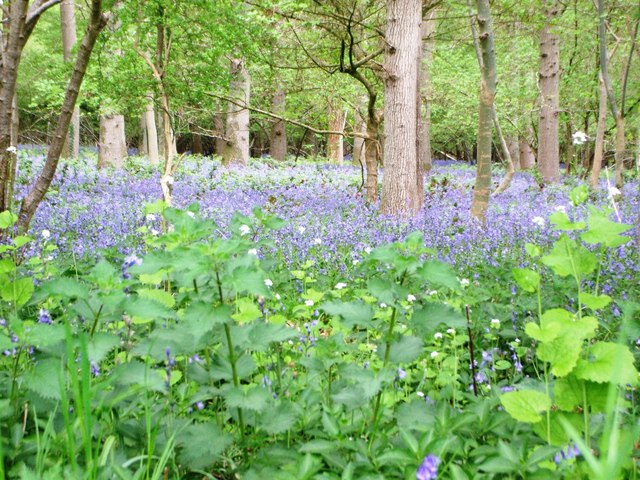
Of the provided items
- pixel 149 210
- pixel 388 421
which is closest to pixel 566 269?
pixel 388 421

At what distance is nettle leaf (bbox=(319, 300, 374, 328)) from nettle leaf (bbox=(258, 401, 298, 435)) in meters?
0.29

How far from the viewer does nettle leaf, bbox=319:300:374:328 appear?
4.74 ft

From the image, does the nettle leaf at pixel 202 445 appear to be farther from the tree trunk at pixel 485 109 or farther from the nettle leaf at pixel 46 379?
the tree trunk at pixel 485 109

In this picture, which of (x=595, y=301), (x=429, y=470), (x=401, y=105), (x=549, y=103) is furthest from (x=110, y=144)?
(x=429, y=470)

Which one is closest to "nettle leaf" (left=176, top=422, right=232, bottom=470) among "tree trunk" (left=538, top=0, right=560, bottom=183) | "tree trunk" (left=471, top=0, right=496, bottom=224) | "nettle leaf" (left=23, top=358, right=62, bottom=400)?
"nettle leaf" (left=23, top=358, right=62, bottom=400)

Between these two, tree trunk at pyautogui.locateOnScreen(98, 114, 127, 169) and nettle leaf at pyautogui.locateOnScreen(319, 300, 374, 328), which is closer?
nettle leaf at pyautogui.locateOnScreen(319, 300, 374, 328)

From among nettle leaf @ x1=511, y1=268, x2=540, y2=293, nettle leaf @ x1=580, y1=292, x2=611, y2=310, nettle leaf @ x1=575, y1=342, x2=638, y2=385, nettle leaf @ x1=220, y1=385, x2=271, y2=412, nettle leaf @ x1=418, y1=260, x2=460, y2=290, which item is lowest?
nettle leaf @ x1=220, y1=385, x2=271, y2=412

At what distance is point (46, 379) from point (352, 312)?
2.68 feet

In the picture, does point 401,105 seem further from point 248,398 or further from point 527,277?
point 248,398

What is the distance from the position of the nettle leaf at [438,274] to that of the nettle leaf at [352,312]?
0.21m

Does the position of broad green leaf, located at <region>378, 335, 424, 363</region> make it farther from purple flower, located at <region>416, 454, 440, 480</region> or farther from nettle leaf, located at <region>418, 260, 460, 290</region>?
purple flower, located at <region>416, 454, 440, 480</region>

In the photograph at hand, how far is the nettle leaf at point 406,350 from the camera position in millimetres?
1441

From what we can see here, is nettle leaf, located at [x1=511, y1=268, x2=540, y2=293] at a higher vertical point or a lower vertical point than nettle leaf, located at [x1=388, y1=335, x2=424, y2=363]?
higher

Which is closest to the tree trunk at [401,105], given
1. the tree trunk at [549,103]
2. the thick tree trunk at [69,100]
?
the thick tree trunk at [69,100]
